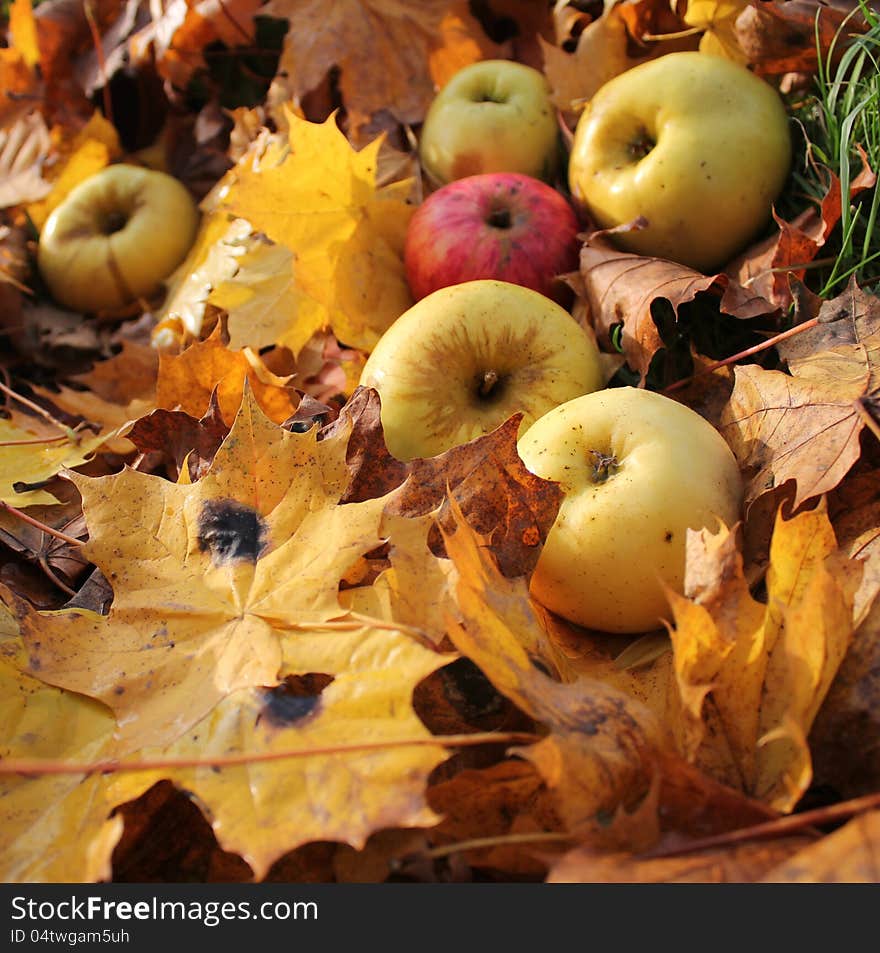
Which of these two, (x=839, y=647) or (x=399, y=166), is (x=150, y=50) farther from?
(x=839, y=647)

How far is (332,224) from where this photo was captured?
4.32ft

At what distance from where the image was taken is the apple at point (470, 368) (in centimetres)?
105

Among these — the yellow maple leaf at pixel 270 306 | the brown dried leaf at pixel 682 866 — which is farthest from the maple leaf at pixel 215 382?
the brown dried leaf at pixel 682 866

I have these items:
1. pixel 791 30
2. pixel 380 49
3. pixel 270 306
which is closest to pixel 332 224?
pixel 270 306

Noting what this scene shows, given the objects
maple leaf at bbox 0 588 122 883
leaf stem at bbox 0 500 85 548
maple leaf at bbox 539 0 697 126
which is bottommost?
leaf stem at bbox 0 500 85 548

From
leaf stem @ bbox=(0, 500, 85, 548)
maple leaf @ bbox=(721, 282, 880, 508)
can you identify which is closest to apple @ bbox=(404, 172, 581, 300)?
maple leaf @ bbox=(721, 282, 880, 508)

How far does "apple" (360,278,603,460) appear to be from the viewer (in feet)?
3.44

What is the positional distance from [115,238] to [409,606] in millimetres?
→ 1293

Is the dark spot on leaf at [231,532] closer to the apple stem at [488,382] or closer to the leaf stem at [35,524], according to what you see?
the leaf stem at [35,524]

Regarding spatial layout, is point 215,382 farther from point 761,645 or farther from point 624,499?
point 761,645

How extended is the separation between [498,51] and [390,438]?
3.22 feet

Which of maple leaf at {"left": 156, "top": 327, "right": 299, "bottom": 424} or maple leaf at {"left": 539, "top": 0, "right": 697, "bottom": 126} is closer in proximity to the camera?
maple leaf at {"left": 156, "top": 327, "right": 299, "bottom": 424}

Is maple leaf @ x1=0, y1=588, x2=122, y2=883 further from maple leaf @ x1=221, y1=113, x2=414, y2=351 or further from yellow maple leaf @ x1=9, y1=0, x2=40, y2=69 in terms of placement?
yellow maple leaf @ x1=9, y1=0, x2=40, y2=69

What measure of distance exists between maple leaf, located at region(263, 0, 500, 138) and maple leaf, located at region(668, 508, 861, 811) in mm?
1204
